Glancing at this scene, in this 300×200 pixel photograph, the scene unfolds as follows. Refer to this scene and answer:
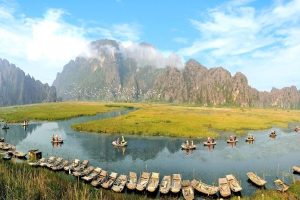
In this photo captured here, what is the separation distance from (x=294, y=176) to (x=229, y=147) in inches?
873

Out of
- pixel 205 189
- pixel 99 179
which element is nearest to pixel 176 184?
pixel 205 189

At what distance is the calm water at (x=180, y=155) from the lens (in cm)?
4638

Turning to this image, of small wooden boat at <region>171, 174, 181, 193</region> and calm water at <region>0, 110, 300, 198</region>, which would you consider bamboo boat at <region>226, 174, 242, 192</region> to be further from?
small wooden boat at <region>171, 174, 181, 193</region>

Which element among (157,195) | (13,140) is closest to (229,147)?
(157,195)

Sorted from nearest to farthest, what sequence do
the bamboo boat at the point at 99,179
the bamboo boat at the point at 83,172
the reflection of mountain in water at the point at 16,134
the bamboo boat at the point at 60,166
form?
the bamboo boat at the point at 99,179 < the bamboo boat at the point at 83,172 < the bamboo boat at the point at 60,166 < the reflection of mountain in water at the point at 16,134

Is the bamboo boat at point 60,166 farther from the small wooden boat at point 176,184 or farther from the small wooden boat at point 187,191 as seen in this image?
the small wooden boat at point 187,191

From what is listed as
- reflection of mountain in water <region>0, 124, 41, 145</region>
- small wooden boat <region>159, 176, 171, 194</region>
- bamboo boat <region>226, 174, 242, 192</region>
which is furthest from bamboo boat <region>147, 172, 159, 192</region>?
reflection of mountain in water <region>0, 124, 41, 145</region>

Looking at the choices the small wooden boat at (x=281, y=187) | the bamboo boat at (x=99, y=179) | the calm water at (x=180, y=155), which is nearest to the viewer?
the small wooden boat at (x=281, y=187)

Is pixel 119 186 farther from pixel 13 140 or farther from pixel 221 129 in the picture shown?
pixel 221 129

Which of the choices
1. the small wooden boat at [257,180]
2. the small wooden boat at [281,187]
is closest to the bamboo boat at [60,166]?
the small wooden boat at [257,180]

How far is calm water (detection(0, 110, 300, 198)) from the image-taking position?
46375 mm

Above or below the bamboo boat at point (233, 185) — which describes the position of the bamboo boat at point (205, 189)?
below

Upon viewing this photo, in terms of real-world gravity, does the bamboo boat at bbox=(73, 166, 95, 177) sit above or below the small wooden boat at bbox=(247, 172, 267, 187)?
above

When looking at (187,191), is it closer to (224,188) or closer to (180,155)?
(224,188)
